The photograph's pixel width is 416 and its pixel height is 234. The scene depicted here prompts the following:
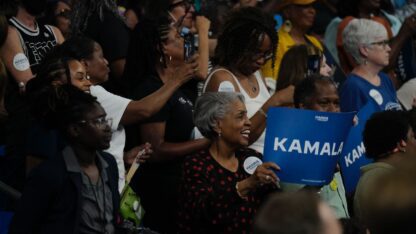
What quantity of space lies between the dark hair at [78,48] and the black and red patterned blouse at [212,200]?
1078 mm

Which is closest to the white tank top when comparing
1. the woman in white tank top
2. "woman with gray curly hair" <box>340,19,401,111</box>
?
the woman in white tank top

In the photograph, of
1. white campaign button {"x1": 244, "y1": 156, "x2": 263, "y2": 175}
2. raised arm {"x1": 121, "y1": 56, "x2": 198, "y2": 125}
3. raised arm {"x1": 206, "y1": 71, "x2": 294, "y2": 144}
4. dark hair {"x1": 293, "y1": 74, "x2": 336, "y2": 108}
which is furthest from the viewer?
raised arm {"x1": 206, "y1": 71, "x2": 294, "y2": 144}

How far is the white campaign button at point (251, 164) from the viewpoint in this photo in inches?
250

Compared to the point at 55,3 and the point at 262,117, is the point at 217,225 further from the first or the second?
the point at 55,3

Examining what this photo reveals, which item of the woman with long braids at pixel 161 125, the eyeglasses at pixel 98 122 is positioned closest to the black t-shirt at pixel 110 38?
the woman with long braids at pixel 161 125

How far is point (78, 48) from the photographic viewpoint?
686 centimetres

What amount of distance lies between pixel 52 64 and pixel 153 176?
1122mm

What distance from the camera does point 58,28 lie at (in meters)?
8.34

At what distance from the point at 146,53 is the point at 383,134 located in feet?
5.64

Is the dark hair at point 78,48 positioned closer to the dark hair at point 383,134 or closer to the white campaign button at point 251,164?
the white campaign button at point 251,164

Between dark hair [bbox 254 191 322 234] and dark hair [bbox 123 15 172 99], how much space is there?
397cm

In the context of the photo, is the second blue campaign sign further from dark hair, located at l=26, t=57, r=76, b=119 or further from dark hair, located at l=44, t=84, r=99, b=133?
dark hair, located at l=26, t=57, r=76, b=119

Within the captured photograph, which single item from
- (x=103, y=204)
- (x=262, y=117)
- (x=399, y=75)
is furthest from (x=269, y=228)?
(x=399, y=75)

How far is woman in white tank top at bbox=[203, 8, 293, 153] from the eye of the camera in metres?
7.37
